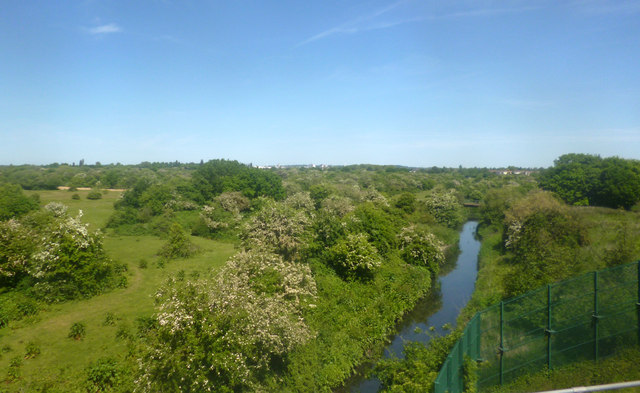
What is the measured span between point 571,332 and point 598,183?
1899 inches

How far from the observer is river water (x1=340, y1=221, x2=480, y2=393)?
16234 mm

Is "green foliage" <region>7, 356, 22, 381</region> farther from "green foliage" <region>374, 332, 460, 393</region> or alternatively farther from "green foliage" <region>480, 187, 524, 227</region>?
"green foliage" <region>480, 187, 524, 227</region>

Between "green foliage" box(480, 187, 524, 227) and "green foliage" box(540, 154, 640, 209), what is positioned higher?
"green foliage" box(540, 154, 640, 209)

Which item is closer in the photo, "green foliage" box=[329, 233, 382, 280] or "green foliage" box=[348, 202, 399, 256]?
"green foliage" box=[329, 233, 382, 280]

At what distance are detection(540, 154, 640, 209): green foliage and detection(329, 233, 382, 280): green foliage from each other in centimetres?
3866

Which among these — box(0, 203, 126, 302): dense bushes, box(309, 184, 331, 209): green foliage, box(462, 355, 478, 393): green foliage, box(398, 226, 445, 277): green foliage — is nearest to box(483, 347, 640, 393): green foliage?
box(462, 355, 478, 393): green foliage

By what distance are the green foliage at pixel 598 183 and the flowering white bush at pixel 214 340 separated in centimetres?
4874

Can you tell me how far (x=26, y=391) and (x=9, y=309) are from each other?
29.1 ft

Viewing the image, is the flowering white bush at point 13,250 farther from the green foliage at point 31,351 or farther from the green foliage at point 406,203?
the green foliage at point 406,203

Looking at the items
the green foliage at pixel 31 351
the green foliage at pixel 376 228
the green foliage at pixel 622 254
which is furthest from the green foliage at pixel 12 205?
the green foliage at pixel 622 254

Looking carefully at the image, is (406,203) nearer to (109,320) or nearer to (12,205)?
(109,320)

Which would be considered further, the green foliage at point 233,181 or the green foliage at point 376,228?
the green foliage at point 233,181

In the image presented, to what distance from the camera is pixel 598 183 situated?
1857 inches

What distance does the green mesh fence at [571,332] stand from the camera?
1060 cm
